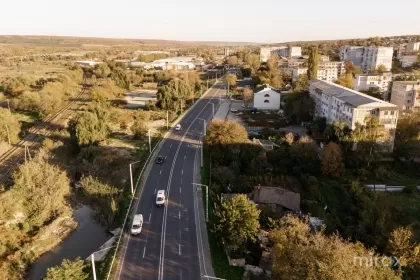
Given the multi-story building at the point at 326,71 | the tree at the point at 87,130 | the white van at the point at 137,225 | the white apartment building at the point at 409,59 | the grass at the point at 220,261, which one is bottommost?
the grass at the point at 220,261

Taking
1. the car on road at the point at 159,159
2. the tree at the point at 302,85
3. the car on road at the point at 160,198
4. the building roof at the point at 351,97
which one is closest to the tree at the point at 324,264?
the car on road at the point at 160,198

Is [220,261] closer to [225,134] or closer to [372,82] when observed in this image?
[225,134]

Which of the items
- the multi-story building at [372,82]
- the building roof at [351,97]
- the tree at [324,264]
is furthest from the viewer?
the multi-story building at [372,82]

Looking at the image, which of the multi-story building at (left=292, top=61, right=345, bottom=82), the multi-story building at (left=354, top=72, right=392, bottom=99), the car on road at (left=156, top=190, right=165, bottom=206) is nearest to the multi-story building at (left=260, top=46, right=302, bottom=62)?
the multi-story building at (left=292, top=61, right=345, bottom=82)

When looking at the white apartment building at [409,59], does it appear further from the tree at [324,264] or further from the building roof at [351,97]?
the tree at [324,264]

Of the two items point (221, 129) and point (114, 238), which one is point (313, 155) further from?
point (114, 238)

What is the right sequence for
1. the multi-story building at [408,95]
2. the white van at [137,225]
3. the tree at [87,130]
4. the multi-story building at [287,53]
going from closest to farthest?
the white van at [137,225] → the tree at [87,130] → the multi-story building at [408,95] → the multi-story building at [287,53]

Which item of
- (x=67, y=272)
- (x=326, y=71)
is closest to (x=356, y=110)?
(x=67, y=272)
